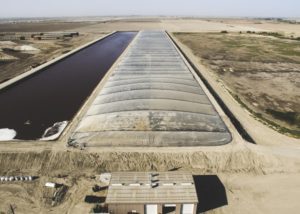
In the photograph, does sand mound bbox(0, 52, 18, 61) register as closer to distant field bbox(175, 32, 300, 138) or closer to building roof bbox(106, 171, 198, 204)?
distant field bbox(175, 32, 300, 138)

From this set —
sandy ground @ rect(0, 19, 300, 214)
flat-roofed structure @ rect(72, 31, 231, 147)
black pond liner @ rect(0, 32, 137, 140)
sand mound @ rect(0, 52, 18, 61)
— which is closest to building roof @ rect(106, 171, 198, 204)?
sandy ground @ rect(0, 19, 300, 214)

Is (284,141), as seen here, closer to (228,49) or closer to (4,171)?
(4,171)

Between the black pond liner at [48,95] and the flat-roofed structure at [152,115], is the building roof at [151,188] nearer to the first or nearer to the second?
the flat-roofed structure at [152,115]

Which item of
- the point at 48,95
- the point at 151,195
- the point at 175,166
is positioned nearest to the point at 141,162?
the point at 175,166

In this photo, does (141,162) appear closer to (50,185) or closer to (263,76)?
(50,185)

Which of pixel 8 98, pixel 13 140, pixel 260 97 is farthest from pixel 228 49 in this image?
pixel 13 140

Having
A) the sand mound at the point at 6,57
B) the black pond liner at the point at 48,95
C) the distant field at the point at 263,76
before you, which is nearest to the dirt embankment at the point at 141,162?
the black pond liner at the point at 48,95
